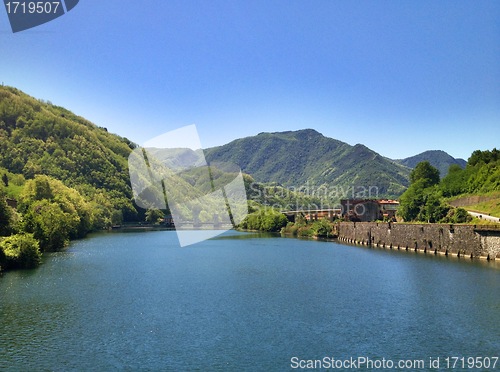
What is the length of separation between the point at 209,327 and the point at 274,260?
38.6 meters

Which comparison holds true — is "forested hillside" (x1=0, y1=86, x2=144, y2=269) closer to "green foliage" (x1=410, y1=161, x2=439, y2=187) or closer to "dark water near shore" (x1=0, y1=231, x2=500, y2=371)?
"dark water near shore" (x1=0, y1=231, x2=500, y2=371)

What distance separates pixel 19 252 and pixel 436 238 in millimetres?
58132

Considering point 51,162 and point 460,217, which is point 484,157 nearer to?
point 460,217

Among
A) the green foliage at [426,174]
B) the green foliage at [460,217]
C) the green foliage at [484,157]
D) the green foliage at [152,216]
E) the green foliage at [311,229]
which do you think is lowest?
the green foliage at [311,229]

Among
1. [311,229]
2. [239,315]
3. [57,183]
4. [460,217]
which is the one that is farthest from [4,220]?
[311,229]

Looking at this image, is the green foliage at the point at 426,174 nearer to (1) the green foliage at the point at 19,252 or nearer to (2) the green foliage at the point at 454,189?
(2) the green foliage at the point at 454,189

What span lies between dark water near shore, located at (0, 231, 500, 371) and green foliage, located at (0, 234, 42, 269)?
2278 millimetres

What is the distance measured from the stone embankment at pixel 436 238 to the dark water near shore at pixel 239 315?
3.99 meters

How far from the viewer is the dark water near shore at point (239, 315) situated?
2472 centimetres

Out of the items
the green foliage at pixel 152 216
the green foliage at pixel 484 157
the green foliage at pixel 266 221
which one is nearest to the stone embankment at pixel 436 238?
the green foliage at pixel 484 157

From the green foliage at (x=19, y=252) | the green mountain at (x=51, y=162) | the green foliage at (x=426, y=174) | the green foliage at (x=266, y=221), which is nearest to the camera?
the green foliage at (x=19, y=252)

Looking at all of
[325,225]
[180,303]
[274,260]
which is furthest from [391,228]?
[180,303]

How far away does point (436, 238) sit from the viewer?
69000 mm

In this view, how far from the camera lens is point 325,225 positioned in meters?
124
